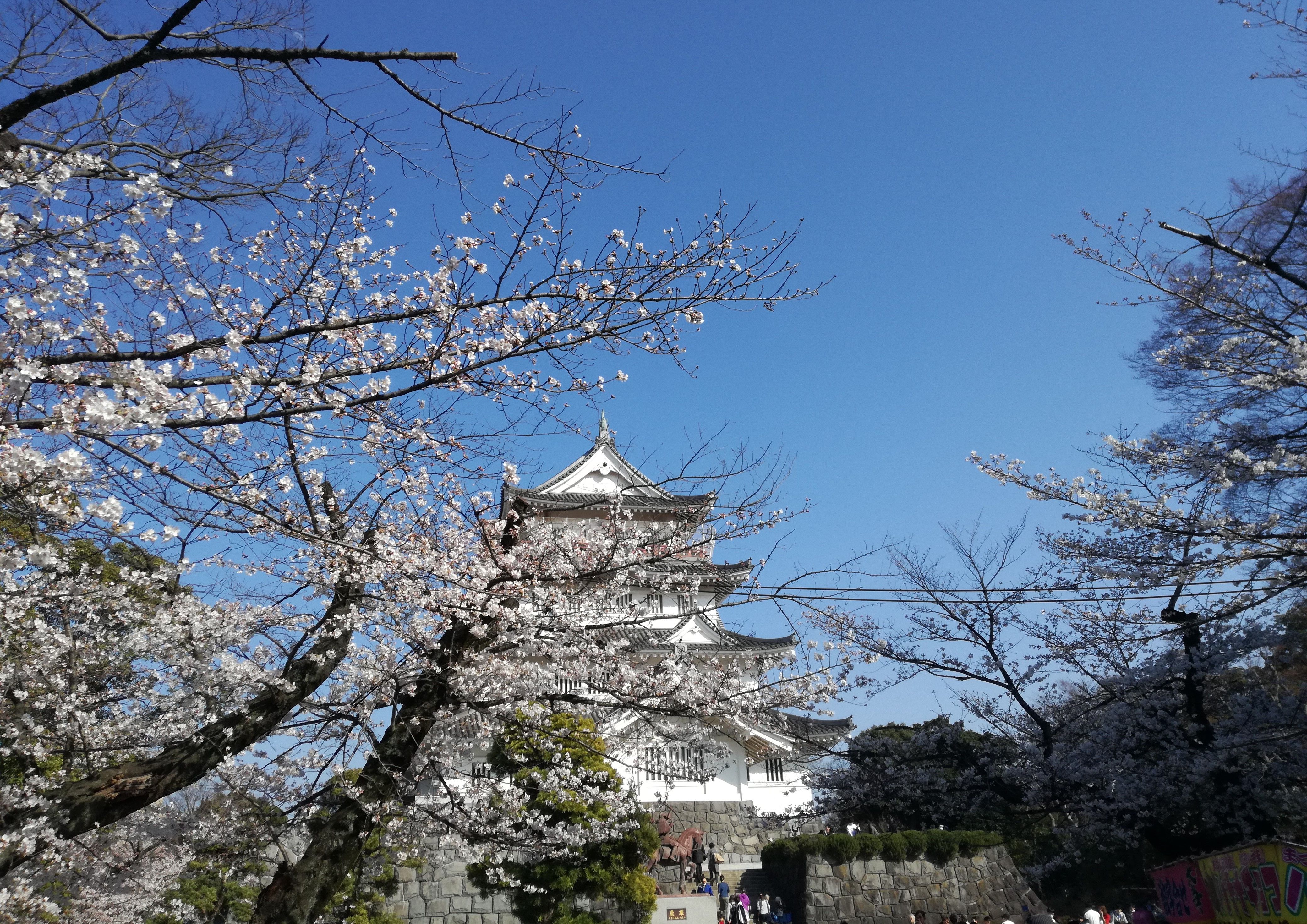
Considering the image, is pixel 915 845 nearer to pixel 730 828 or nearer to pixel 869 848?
pixel 869 848

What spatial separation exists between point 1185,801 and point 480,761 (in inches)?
491

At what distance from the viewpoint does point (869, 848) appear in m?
14.7

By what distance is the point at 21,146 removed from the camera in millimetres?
4000

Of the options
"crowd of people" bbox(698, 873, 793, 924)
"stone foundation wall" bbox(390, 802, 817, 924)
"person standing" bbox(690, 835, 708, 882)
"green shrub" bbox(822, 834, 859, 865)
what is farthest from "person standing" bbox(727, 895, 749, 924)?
"green shrub" bbox(822, 834, 859, 865)

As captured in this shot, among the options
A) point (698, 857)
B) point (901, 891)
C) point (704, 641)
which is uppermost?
point (704, 641)

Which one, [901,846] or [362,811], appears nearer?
[362,811]

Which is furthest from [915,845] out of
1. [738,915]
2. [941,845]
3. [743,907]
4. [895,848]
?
[738,915]

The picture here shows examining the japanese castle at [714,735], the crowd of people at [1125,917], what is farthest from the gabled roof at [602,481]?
the crowd of people at [1125,917]

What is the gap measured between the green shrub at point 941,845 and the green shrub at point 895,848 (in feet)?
1.42

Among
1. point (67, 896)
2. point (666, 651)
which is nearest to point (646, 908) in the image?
point (666, 651)

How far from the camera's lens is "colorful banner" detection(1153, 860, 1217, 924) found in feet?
25.8

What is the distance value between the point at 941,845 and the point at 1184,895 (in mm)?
6811

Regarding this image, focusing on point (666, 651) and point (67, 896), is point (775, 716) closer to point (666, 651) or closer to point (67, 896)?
point (666, 651)

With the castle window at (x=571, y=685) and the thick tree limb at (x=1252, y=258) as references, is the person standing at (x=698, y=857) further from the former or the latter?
the thick tree limb at (x=1252, y=258)
